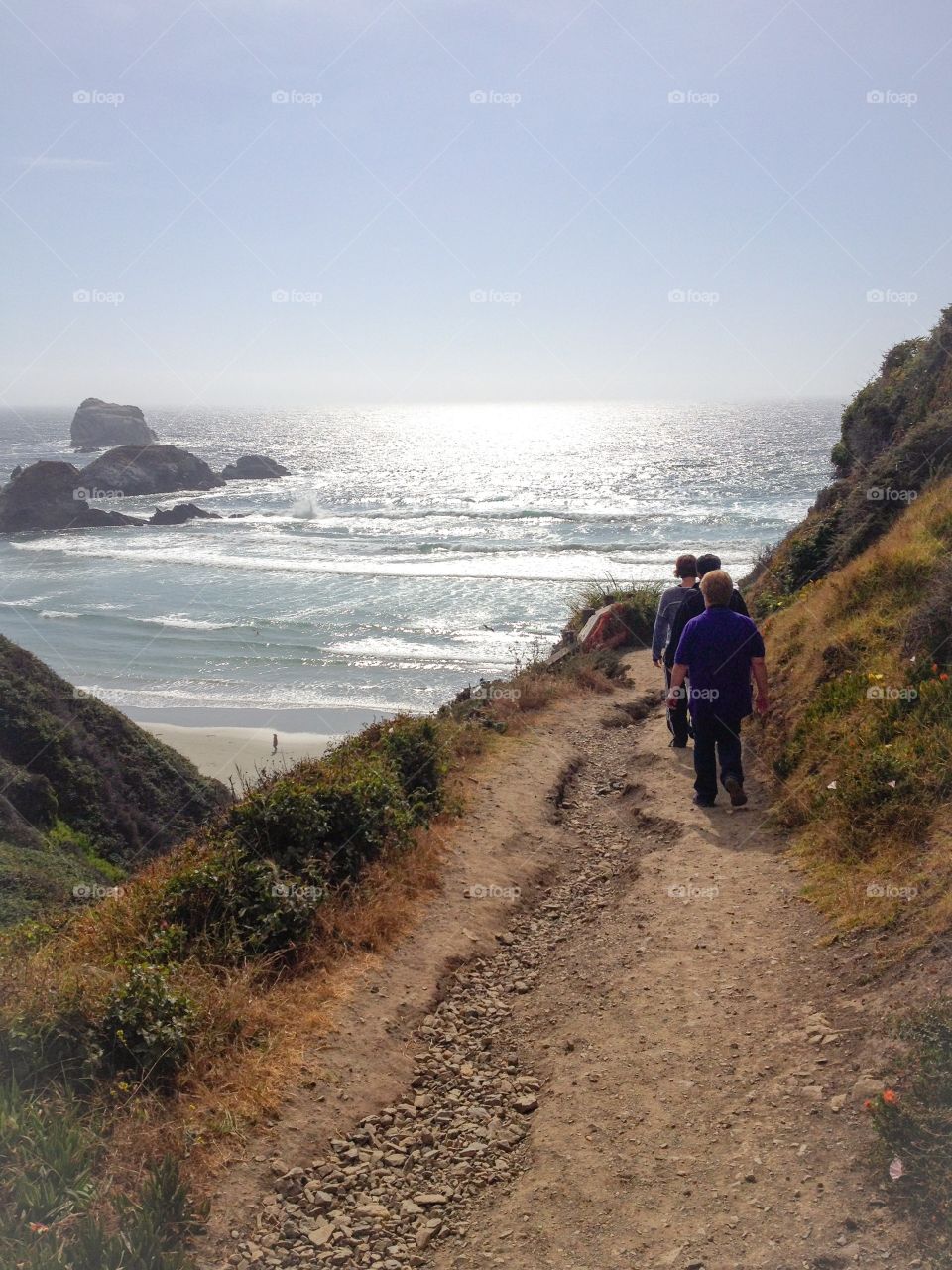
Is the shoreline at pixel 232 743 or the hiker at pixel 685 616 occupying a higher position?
the hiker at pixel 685 616

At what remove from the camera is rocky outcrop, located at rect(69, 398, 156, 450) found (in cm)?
13438

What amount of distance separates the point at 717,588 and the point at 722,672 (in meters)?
0.67

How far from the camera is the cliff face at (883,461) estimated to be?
12.8 m

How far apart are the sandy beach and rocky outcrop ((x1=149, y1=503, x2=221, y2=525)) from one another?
157 feet

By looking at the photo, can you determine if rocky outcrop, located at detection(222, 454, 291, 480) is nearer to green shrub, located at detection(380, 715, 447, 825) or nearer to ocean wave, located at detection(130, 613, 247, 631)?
ocean wave, located at detection(130, 613, 247, 631)

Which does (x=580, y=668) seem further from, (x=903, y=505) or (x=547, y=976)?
(x=547, y=976)

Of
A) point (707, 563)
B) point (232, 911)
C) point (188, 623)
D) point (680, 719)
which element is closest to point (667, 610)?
point (707, 563)

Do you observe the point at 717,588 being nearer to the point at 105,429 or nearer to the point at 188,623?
the point at 188,623

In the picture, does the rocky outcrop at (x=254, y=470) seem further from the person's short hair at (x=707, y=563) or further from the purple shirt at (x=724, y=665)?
the purple shirt at (x=724, y=665)

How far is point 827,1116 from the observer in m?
3.77

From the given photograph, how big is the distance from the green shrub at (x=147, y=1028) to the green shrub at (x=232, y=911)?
0.67m

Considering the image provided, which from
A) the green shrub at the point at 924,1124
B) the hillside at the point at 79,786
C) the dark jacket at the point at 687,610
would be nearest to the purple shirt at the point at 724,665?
the dark jacket at the point at 687,610

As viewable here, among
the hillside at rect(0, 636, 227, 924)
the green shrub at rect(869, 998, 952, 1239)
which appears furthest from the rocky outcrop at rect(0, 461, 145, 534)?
the green shrub at rect(869, 998, 952, 1239)

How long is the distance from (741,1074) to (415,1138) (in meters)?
1.52
